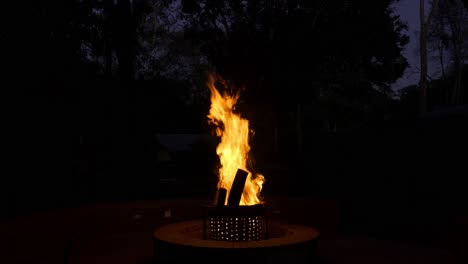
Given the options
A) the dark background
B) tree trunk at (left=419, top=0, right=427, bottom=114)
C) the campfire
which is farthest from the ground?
tree trunk at (left=419, top=0, right=427, bottom=114)

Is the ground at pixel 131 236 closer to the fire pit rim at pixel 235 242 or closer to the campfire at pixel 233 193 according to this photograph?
the fire pit rim at pixel 235 242

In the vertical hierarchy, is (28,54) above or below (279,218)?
above

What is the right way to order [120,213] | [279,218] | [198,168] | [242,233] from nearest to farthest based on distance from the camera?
[242,233] → [120,213] → [279,218] → [198,168]

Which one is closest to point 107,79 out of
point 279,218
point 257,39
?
point 279,218

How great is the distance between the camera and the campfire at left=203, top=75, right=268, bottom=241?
7.03 meters

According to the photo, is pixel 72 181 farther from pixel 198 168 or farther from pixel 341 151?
pixel 198 168

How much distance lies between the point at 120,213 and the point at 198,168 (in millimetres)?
18320

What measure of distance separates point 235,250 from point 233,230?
0.88 m

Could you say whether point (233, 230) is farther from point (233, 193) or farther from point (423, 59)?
point (423, 59)

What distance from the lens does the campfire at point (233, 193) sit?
7027 millimetres

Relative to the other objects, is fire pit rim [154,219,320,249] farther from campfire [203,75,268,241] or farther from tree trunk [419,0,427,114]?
tree trunk [419,0,427,114]

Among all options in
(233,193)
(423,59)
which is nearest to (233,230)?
(233,193)

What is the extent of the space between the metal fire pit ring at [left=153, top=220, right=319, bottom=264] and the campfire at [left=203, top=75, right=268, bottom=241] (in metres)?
0.38

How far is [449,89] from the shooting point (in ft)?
127
